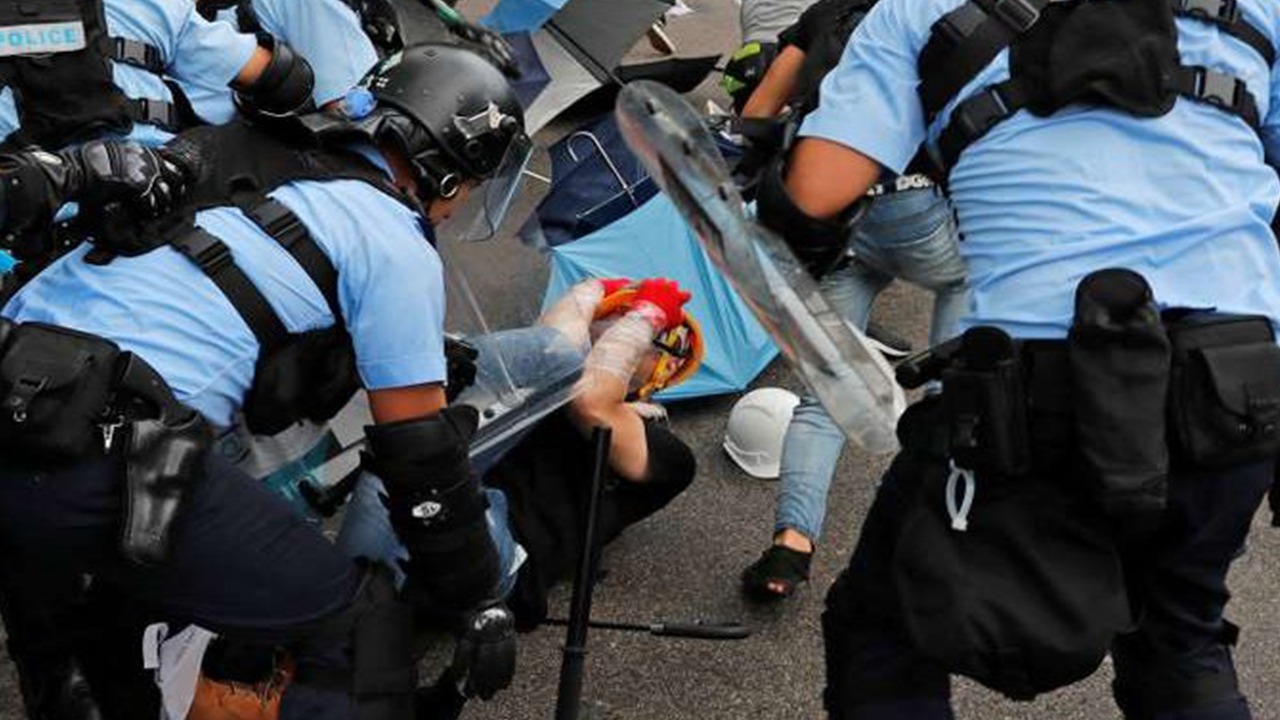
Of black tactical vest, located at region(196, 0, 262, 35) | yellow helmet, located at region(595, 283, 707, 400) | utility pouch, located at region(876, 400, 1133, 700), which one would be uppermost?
utility pouch, located at region(876, 400, 1133, 700)

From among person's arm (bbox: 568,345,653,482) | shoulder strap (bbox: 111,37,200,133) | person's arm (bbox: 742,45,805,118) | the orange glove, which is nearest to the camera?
shoulder strap (bbox: 111,37,200,133)

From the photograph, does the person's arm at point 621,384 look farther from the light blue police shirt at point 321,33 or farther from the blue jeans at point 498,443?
the light blue police shirt at point 321,33

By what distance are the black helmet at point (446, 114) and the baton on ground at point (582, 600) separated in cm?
63

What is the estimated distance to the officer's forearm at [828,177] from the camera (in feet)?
7.09

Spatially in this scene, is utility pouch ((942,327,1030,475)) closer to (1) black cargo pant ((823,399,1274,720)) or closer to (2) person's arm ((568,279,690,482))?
(1) black cargo pant ((823,399,1274,720))

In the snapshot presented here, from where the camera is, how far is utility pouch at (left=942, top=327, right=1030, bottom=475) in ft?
6.74

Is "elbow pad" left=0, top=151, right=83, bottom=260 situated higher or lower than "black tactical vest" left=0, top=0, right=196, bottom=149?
higher

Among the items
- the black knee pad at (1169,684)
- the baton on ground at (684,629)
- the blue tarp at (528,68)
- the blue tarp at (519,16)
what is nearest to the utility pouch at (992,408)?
the black knee pad at (1169,684)

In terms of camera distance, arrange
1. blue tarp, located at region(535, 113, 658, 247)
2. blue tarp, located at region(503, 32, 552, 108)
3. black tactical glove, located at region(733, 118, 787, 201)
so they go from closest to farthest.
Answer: black tactical glove, located at region(733, 118, 787, 201) < blue tarp, located at region(535, 113, 658, 247) < blue tarp, located at region(503, 32, 552, 108)

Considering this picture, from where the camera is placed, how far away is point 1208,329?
6.70 ft

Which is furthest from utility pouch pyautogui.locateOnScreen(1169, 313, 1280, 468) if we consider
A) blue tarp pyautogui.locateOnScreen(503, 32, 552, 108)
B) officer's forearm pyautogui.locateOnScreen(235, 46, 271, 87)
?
blue tarp pyautogui.locateOnScreen(503, 32, 552, 108)

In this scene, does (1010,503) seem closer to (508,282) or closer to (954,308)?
(954,308)

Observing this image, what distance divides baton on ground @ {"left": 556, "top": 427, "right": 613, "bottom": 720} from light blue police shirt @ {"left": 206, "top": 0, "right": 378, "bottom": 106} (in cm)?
145

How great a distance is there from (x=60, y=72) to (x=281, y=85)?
19.3 inches
